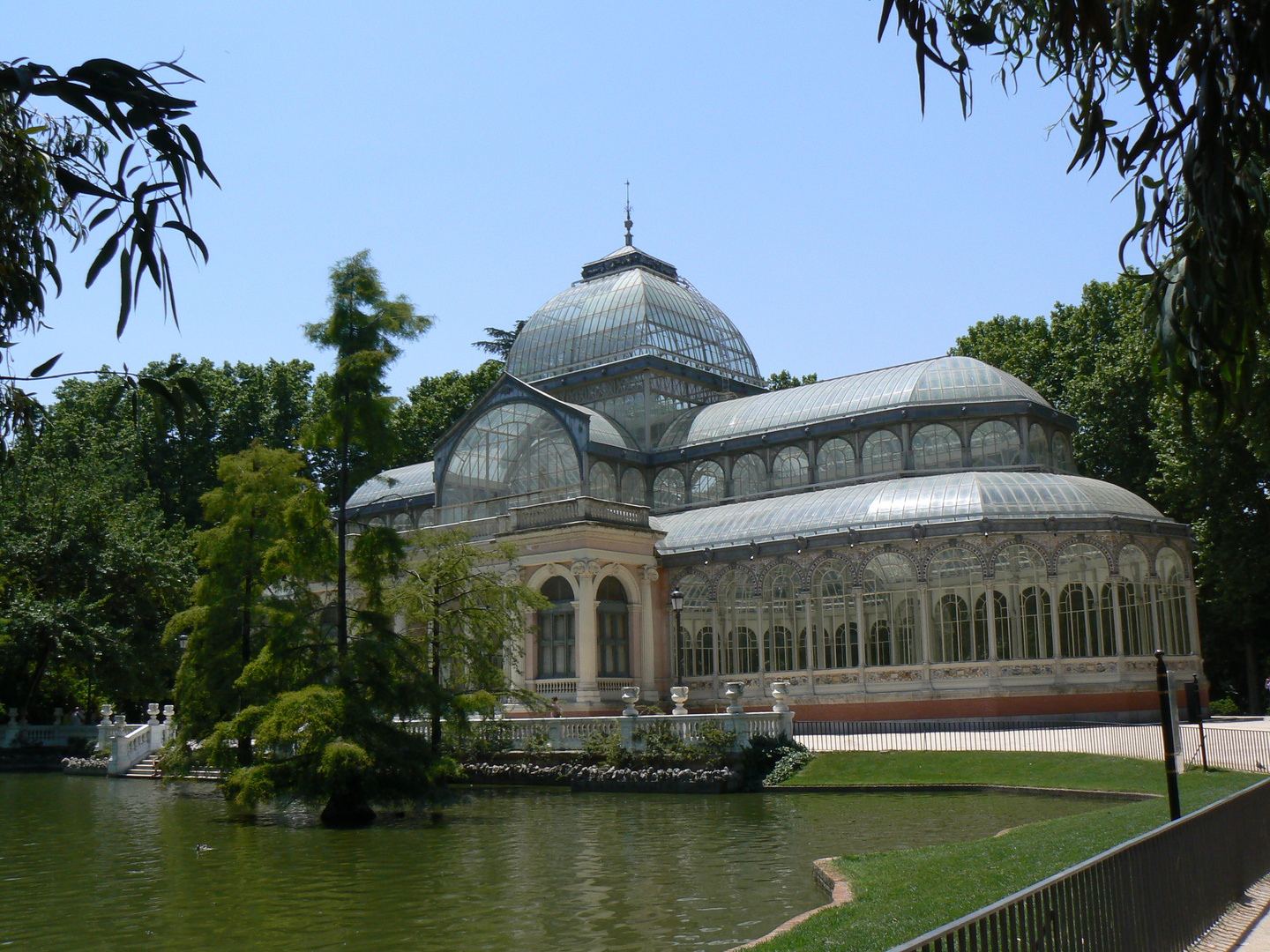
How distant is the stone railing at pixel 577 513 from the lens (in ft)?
129

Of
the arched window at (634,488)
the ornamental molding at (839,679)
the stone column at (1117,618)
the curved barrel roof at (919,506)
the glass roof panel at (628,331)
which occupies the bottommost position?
the ornamental molding at (839,679)

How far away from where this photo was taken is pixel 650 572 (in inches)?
1609

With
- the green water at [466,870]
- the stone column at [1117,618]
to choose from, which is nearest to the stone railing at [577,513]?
the green water at [466,870]

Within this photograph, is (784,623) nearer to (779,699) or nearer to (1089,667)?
(1089,667)

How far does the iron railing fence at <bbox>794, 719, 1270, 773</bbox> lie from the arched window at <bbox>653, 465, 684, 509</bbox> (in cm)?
1334

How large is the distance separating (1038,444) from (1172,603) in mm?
7334

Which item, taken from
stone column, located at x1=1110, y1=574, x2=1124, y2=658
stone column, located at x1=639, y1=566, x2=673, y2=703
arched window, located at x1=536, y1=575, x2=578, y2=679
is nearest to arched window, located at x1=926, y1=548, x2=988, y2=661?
stone column, located at x1=1110, y1=574, x2=1124, y2=658

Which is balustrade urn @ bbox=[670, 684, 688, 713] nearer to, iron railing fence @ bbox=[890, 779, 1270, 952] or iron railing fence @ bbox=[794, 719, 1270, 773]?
iron railing fence @ bbox=[794, 719, 1270, 773]

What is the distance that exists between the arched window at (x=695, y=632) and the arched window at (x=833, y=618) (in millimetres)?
3947

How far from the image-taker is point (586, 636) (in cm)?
3875

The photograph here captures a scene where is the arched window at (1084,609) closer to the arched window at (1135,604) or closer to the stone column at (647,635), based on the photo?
the arched window at (1135,604)

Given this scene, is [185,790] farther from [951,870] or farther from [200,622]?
[951,870]

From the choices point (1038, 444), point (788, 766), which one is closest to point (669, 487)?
point (1038, 444)

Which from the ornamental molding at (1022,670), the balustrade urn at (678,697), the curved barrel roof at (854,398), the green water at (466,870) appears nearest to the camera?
the green water at (466,870)
